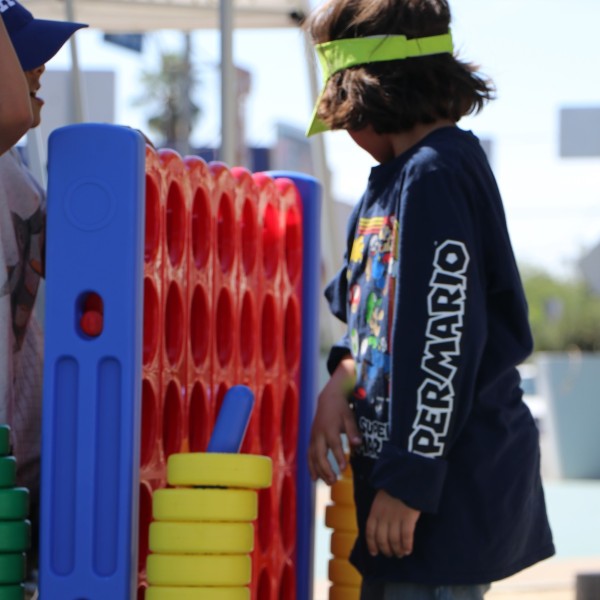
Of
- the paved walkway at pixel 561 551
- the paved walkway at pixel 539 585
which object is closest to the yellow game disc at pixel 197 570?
the paved walkway at pixel 561 551

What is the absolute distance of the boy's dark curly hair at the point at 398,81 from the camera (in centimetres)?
273

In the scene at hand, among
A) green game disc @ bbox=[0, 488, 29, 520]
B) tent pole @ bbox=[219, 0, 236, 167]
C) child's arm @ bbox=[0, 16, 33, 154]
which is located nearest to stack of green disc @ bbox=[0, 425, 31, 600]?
green game disc @ bbox=[0, 488, 29, 520]

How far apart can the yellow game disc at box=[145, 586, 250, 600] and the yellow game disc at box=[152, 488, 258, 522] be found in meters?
0.12

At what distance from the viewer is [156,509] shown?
7.97ft

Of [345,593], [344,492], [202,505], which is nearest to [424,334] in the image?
[202,505]

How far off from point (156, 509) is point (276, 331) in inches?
49.8

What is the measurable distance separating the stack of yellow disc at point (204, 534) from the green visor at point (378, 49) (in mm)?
888

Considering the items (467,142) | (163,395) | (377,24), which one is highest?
(377,24)

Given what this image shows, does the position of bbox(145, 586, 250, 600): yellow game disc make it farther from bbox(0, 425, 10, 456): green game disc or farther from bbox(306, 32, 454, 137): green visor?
bbox(306, 32, 454, 137): green visor

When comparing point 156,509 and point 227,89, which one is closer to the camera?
point 156,509

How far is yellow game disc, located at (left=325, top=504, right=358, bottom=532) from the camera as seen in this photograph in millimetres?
3516

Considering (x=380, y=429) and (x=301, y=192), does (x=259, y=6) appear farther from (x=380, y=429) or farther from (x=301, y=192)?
(x=380, y=429)

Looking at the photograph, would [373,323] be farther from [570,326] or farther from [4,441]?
[570,326]

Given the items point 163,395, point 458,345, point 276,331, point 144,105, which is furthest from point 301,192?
point 144,105
